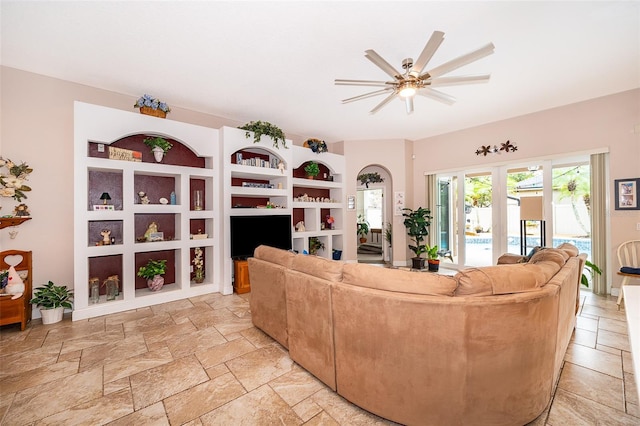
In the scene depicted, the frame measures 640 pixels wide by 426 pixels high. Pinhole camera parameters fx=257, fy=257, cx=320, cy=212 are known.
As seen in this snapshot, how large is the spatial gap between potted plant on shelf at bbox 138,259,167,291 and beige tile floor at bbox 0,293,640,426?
860mm

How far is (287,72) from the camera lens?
3385mm

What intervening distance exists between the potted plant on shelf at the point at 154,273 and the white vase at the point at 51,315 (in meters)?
0.94

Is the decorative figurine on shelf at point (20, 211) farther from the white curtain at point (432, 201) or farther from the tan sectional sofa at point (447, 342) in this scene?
the white curtain at point (432, 201)

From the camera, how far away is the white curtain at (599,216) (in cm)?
413

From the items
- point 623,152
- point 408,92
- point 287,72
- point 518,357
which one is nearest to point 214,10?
point 287,72

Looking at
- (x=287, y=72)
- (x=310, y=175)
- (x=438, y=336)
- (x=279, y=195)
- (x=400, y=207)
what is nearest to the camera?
(x=438, y=336)

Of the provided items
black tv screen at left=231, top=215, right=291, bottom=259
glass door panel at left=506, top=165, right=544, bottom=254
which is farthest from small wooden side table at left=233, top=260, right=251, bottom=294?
glass door panel at left=506, top=165, right=544, bottom=254

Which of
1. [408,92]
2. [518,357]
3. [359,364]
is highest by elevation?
[408,92]

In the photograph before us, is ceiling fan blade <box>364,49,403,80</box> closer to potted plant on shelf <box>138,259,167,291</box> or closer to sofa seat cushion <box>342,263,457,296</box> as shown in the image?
sofa seat cushion <box>342,263,457,296</box>

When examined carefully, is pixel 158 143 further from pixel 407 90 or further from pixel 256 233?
pixel 407 90

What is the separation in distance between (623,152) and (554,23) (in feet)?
9.58

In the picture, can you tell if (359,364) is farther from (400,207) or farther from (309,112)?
(400,207)

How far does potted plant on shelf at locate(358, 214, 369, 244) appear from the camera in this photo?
28.2 ft

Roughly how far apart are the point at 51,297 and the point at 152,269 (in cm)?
109
